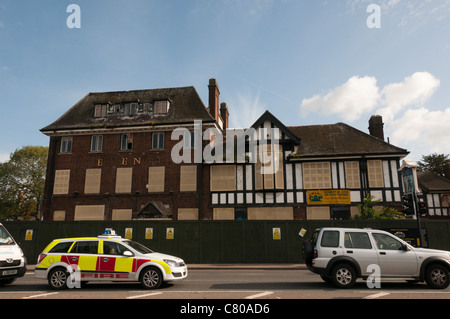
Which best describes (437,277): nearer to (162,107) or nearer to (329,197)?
(329,197)

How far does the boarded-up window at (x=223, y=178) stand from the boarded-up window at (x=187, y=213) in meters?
2.30

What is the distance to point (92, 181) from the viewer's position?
27453 mm

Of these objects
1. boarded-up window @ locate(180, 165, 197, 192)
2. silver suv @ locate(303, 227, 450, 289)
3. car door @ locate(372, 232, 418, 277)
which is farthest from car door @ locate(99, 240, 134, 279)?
boarded-up window @ locate(180, 165, 197, 192)

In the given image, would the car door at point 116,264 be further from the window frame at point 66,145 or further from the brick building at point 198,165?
the window frame at point 66,145

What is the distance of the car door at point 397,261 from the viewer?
924 cm

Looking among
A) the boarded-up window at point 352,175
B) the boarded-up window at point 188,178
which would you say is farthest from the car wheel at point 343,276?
the boarded-up window at point 188,178

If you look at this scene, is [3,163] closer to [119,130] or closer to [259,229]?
[119,130]

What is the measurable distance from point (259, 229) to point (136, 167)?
13082 mm

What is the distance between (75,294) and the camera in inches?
339

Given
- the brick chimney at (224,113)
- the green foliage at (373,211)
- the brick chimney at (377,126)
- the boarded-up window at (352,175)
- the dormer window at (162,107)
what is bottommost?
the green foliage at (373,211)

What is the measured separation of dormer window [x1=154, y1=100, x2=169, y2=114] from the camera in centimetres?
2880

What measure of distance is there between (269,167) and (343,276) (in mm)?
15481

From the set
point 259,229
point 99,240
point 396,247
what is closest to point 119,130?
point 259,229

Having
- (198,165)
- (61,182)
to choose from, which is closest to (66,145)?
(61,182)
